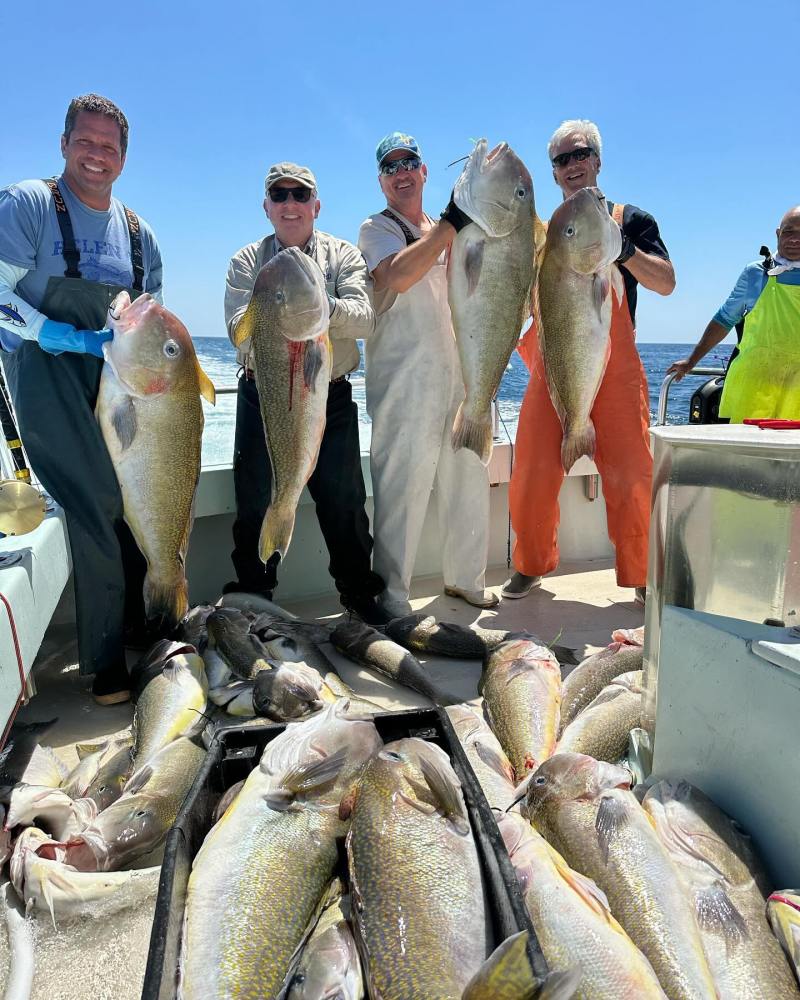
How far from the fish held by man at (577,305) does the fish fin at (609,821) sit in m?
2.24

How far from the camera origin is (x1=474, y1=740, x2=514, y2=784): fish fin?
2496 millimetres

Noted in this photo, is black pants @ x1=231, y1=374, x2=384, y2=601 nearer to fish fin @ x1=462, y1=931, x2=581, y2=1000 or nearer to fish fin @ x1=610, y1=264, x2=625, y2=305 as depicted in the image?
fish fin @ x1=610, y1=264, x2=625, y2=305

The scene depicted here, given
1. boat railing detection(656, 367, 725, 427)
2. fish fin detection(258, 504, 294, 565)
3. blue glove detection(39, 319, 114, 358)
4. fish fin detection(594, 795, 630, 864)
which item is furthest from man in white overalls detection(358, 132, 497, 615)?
fish fin detection(594, 795, 630, 864)

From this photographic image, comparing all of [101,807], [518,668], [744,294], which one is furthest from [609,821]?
[744,294]

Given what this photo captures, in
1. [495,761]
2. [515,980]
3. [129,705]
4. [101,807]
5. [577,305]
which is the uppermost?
[577,305]

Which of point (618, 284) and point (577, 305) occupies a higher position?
point (618, 284)

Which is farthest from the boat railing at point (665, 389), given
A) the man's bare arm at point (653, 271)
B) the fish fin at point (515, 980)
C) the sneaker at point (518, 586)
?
the fish fin at point (515, 980)

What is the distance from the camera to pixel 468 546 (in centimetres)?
471

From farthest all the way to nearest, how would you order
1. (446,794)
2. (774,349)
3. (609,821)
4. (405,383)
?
(774,349) < (405,383) < (609,821) < (446,794)

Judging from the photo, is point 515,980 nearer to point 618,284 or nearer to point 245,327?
point 245,327

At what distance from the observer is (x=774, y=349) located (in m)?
4.66

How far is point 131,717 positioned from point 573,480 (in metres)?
3.63

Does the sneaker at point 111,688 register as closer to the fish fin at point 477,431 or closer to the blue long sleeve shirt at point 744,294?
the fish fin at point 477,431

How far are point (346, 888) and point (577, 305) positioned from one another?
2.85m
